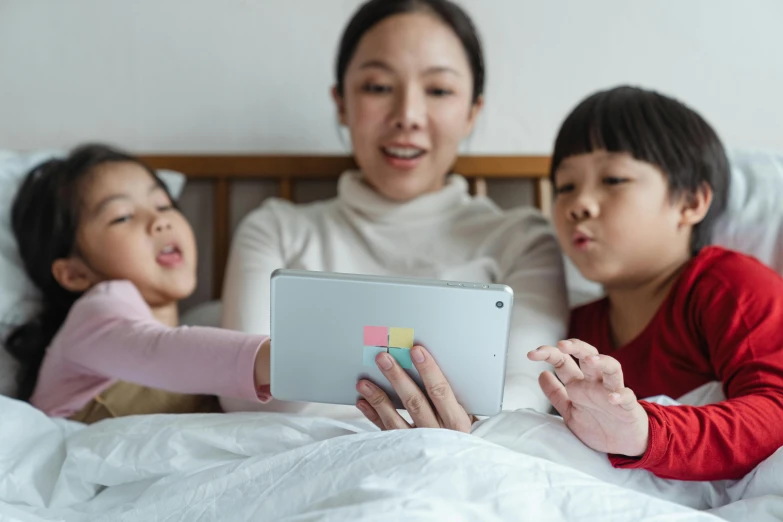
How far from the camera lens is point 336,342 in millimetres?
781

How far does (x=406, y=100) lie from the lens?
4.05ft

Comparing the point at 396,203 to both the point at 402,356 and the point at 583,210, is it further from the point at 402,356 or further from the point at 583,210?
the point at 402,356

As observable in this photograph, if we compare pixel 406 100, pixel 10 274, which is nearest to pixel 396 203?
pixel 406 100

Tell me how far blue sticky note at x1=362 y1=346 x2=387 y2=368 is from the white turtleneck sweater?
0.35m

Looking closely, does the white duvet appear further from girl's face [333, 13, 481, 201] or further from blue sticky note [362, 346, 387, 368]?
girl's face [333, 13, 481, 201]

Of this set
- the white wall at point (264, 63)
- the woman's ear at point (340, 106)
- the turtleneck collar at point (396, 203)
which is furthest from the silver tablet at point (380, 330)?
the white wall at point (264, 63)

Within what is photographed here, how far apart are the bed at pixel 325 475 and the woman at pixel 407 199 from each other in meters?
0.35

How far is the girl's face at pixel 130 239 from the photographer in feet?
3.76

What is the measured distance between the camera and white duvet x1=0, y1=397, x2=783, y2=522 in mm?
636

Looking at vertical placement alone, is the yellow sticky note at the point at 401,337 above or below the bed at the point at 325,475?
above

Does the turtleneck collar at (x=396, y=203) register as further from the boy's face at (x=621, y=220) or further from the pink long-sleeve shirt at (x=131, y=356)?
the pink long-sleeve shirt at (x=131, y=356)

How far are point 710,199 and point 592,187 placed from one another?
0.60 ft

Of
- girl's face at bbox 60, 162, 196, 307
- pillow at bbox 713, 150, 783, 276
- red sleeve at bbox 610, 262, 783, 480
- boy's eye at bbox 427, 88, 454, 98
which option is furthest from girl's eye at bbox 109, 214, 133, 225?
pillow at bbox 713, 150, 783, 276

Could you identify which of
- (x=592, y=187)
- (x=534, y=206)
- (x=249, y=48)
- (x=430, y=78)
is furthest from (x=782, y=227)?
(x=249, y=48)
